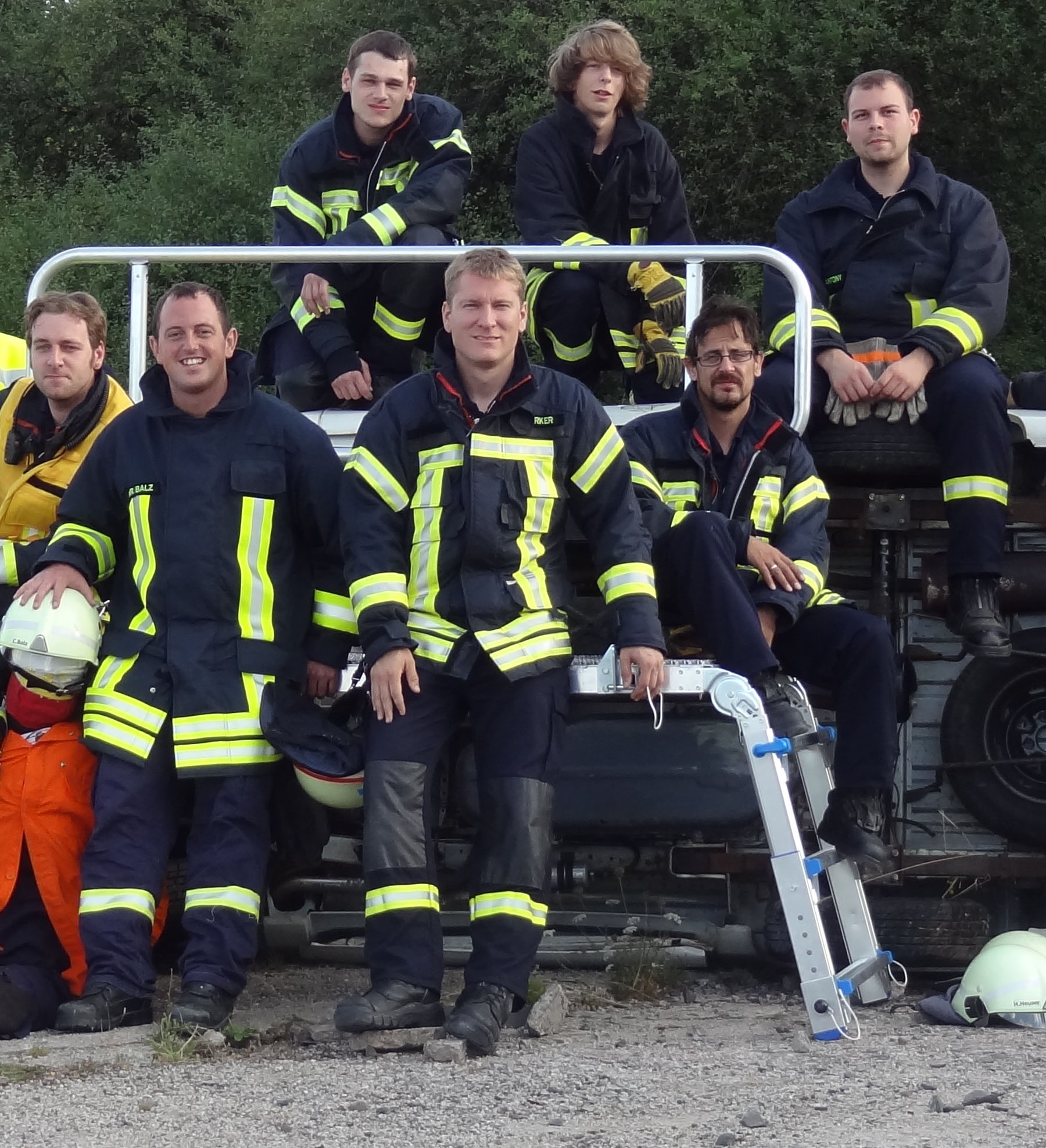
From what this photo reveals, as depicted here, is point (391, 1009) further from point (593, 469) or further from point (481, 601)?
point (593, 469)

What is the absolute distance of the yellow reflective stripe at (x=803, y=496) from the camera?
502cm

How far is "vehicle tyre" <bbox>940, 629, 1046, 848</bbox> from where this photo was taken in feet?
18.5

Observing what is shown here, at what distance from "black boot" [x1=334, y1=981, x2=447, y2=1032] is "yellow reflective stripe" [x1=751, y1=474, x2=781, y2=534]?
1.61 meters

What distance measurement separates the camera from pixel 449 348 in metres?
4.75

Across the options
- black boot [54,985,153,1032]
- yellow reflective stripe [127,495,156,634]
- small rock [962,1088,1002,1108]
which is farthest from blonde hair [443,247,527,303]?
small rock [962,1088,1002,1108]

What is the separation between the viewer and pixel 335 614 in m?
4.79

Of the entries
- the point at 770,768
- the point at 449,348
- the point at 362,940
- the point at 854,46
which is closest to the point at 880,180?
the point at 449,348

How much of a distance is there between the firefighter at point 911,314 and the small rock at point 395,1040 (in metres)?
2.09

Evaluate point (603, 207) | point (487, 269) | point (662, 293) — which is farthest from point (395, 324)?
point (487, 269)

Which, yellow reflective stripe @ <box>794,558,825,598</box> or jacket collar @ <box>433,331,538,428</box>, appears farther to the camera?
yellow reflective stripe @ <box>794,558,825,598</box>

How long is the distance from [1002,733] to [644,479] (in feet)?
5.20

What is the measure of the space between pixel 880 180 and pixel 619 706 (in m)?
1.90

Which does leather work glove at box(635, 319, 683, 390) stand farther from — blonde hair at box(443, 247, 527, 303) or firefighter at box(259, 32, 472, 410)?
blonde hair at box(443, 247, 527, 303)

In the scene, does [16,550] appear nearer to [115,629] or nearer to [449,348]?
[115,629]
